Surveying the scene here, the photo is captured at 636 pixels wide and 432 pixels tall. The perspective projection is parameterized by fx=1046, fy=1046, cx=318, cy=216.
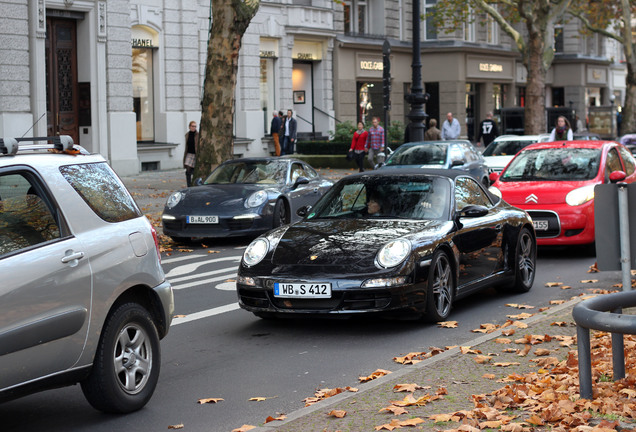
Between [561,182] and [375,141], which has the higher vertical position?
[375,141]

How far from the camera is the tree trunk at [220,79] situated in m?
20.2

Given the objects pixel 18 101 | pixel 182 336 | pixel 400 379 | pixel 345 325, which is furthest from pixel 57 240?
pixel 18 101

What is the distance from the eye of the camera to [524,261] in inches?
439

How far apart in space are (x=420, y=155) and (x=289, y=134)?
15.0 meters

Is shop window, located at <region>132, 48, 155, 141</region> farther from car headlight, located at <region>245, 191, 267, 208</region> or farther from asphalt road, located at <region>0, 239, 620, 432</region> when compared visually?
asphalt road, located at <region>0, 239, 620, 432</region>

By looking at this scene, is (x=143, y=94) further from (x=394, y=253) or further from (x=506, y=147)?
(x=394, y=253)

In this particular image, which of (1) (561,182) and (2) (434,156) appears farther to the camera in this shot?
(2) (434,156)

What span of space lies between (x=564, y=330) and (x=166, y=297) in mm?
3305

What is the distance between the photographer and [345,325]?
30.4 feet

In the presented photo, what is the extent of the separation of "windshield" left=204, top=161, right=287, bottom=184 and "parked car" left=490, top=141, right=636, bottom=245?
365cm

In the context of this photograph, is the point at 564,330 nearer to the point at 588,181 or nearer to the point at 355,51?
the point at 588,181

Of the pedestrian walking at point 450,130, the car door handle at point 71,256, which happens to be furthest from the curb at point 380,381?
the pedestrian walking at point 450,130

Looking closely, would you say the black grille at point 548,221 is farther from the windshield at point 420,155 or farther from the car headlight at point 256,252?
the windshield at point 420,155

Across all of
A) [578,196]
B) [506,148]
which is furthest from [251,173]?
[506,148]
